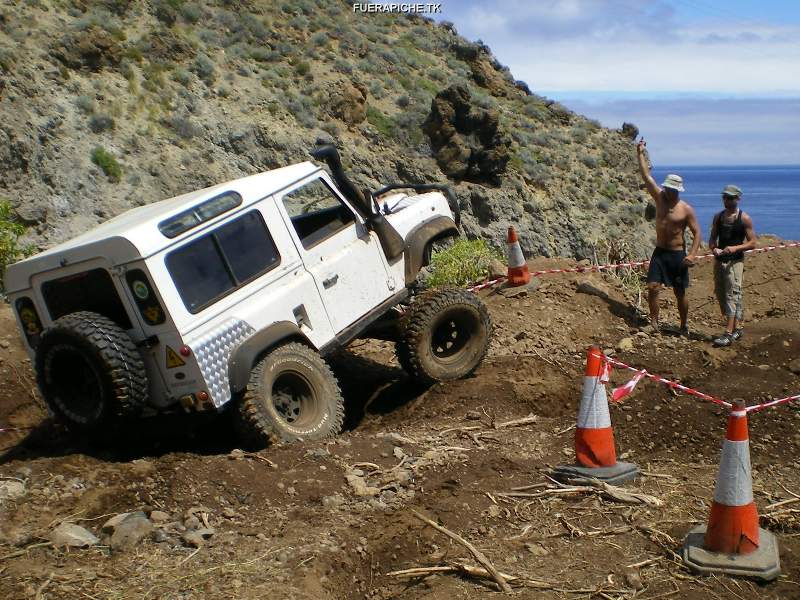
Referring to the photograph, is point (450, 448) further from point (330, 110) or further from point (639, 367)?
point (330, 110)

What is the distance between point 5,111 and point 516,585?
62.0 feet

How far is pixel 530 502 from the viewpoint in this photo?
606 centimetres

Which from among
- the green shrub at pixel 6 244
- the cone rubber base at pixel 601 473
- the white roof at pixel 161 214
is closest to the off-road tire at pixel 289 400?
the white roof at pixel 161 214

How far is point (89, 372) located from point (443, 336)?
3590 mm

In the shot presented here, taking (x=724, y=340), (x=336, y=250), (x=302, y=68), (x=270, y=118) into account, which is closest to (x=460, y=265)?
(x=724, y=340)

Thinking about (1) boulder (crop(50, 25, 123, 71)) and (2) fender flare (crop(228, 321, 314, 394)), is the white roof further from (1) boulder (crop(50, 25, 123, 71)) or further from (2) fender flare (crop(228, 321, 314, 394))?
(1) boulder (crop(50, 25, 123, 71))

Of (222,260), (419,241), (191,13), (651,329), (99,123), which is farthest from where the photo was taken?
(191,13)

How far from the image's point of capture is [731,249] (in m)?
10.5

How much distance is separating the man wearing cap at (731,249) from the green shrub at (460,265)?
3.25 metres

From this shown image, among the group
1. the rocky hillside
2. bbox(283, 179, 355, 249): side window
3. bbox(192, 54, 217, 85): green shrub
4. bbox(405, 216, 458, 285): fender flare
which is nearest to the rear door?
bbox(283, 179, 355, 249): side window

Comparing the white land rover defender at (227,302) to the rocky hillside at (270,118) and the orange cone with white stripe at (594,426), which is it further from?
the rocky hillside at (270,118)

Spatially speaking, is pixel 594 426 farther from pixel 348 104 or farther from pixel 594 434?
pixel 348 104

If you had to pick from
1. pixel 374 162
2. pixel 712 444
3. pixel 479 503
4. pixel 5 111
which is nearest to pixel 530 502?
pixel 479 503

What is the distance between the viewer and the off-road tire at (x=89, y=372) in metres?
6.82
